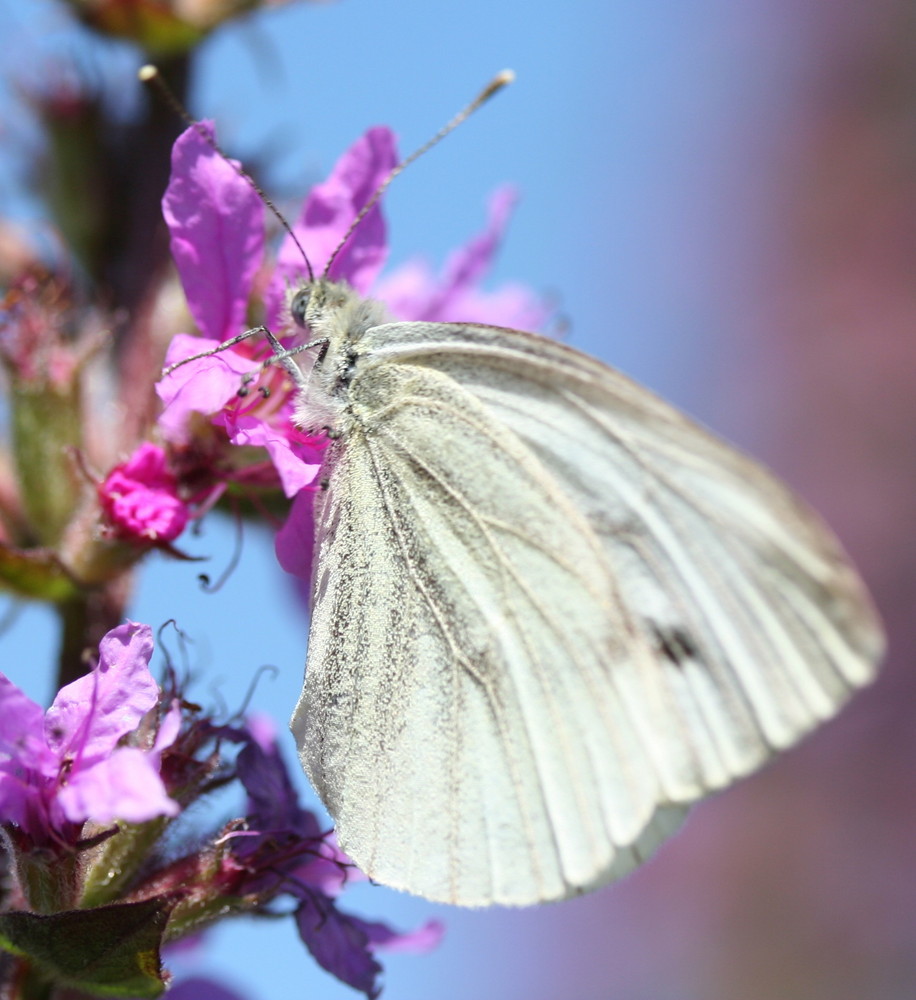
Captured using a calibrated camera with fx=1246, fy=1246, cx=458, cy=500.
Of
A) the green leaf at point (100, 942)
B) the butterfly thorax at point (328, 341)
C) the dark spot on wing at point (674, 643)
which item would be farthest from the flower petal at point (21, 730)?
the dark spot on wing at point (674, 643)

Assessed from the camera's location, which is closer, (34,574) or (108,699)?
(108,699)

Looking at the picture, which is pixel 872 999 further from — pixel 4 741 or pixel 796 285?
pixel 4 741

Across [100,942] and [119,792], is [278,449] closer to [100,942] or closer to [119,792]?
[119,792]

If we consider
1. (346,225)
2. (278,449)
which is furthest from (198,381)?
(346,225)

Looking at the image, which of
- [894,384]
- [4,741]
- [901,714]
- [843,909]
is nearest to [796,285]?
[894,384]

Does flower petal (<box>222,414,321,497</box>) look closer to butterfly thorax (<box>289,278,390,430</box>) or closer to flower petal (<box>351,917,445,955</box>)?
butterfly thorax (<box>289,278,390,430</box>)

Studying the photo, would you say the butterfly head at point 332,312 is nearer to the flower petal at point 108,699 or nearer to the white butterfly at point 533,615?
the white butterfly at point 533,615

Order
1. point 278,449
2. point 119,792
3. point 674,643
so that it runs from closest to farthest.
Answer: point 119,792, point 278,449, point 674,643

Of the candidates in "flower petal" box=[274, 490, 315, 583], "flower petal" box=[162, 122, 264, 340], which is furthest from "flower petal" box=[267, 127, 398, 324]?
"flower petal" box=[274, 490, 315, 583]
